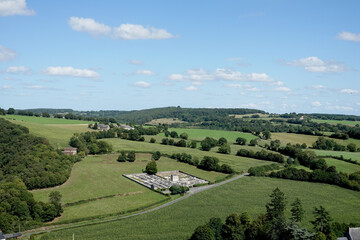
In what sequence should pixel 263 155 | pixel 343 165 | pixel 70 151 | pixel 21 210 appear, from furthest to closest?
1. pixel 263 155
2. pixel 70 151
3. pixel 343 165
4. pixel 21 210

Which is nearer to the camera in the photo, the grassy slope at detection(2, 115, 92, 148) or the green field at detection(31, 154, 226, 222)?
the green field at detection(31, 154, 226, 222)

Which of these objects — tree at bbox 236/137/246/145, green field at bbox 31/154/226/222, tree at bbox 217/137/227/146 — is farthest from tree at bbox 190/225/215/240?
tree at bbox 236/137/246/145

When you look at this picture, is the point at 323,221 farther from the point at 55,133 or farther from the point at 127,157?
the point at 55,133

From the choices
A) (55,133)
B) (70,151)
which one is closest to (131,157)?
(70,151)

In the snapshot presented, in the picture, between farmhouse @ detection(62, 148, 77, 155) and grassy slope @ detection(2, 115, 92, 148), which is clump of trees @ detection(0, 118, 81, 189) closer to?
farmhouse @ detection(62, 148, 77, 155)

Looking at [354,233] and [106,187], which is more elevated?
[354,233]

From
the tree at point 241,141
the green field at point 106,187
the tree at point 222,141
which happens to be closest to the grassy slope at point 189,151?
the green field at point 106,187
